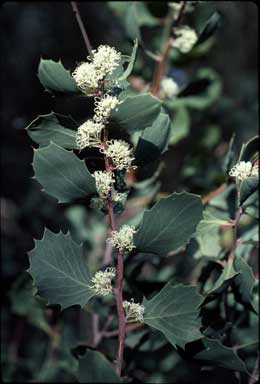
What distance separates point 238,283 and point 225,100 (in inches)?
52.3

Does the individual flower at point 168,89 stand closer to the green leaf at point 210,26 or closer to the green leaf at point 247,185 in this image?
the green leaf at point 210,26

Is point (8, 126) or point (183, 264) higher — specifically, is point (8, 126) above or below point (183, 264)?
above

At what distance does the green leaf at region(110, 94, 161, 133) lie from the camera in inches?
37.2

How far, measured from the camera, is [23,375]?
1681mm

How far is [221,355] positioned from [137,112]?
42 centimetres

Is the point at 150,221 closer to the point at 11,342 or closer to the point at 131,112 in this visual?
the point at 131,112

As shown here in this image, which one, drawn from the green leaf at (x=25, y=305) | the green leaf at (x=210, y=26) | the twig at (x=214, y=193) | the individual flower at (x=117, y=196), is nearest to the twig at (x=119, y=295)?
the individual flower at (x=117, y=196)

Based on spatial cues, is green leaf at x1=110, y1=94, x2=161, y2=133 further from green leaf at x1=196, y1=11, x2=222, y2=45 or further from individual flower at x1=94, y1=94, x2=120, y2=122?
green leaf at x1=196, y1=11, x2=222, y2=45

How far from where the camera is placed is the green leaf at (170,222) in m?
0.97

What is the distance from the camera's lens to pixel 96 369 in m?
0.83

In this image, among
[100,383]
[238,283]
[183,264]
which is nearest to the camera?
[100,383]

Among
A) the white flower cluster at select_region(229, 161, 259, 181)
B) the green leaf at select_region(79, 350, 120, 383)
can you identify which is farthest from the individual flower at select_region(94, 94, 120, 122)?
the green leaf at select_region(79, 350, 120, 383)

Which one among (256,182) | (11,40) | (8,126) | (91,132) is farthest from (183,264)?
(11,40)

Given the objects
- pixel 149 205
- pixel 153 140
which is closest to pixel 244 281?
pixel 153 140
